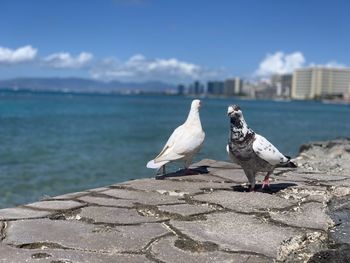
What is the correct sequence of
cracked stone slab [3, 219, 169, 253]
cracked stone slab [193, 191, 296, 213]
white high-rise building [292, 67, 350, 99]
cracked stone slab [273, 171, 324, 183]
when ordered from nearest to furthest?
cracked stone slab [3, 219, 169, 253], cracked stone slab [193, 191, 296, 213], cracked stone slab [273, 171, 324, 183], white high-rise building [292, 67, 350, 99]

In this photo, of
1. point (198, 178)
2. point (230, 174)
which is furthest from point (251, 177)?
point (230, 174)

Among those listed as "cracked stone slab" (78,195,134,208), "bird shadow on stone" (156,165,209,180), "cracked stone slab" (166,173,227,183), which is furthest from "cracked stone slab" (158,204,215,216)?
"bird shadow on stone" (156,165,209,180)

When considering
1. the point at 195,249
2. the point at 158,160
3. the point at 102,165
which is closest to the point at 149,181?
the point at 158,160

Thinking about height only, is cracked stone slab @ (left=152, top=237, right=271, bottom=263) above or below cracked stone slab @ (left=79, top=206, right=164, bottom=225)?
below

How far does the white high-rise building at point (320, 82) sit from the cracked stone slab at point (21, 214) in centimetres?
18946

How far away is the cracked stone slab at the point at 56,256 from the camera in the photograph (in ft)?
11.3

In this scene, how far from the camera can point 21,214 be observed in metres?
4.60

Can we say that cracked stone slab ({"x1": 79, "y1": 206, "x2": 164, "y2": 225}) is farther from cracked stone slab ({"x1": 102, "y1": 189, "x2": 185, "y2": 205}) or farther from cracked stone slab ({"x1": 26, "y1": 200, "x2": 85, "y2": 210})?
cracked stone slab ({"x1": 102, "y1": 189, "x2": 185, "y2": 205})

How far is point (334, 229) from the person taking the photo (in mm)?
4461

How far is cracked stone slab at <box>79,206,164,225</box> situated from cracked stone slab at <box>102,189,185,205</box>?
41cm

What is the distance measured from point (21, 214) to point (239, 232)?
1.88 meters

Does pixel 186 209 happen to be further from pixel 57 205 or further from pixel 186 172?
pixel 186 172

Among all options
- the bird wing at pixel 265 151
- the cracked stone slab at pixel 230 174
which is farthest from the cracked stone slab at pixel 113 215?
the cracked stone slab at pixel 230 174

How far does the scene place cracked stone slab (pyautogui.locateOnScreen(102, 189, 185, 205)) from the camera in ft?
17.1
